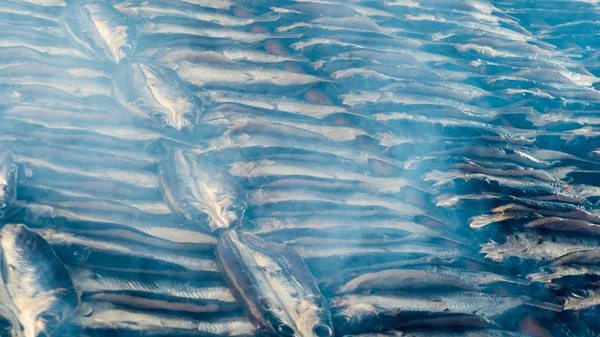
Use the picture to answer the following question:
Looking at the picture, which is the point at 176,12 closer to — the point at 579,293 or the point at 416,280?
the point at 416,280

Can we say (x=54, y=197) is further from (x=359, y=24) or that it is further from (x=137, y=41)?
(x=359, y=24)

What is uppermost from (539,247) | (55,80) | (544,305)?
(55,80)

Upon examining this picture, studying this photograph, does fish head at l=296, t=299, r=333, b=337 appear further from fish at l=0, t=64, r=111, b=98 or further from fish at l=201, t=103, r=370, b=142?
fish at l=0, t=64, r=111, b=98

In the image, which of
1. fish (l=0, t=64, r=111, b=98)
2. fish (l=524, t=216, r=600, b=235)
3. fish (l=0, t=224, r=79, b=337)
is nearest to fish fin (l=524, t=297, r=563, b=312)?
fish (l=524, t=216, r=600, b=235)

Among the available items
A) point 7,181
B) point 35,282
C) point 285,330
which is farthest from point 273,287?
→ point 7,181

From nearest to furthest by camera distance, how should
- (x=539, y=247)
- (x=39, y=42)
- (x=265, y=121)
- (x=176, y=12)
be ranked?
(x=539, y=247)
(x=265, y=121)
(x=39, y=42)
(x=176, y=12)
